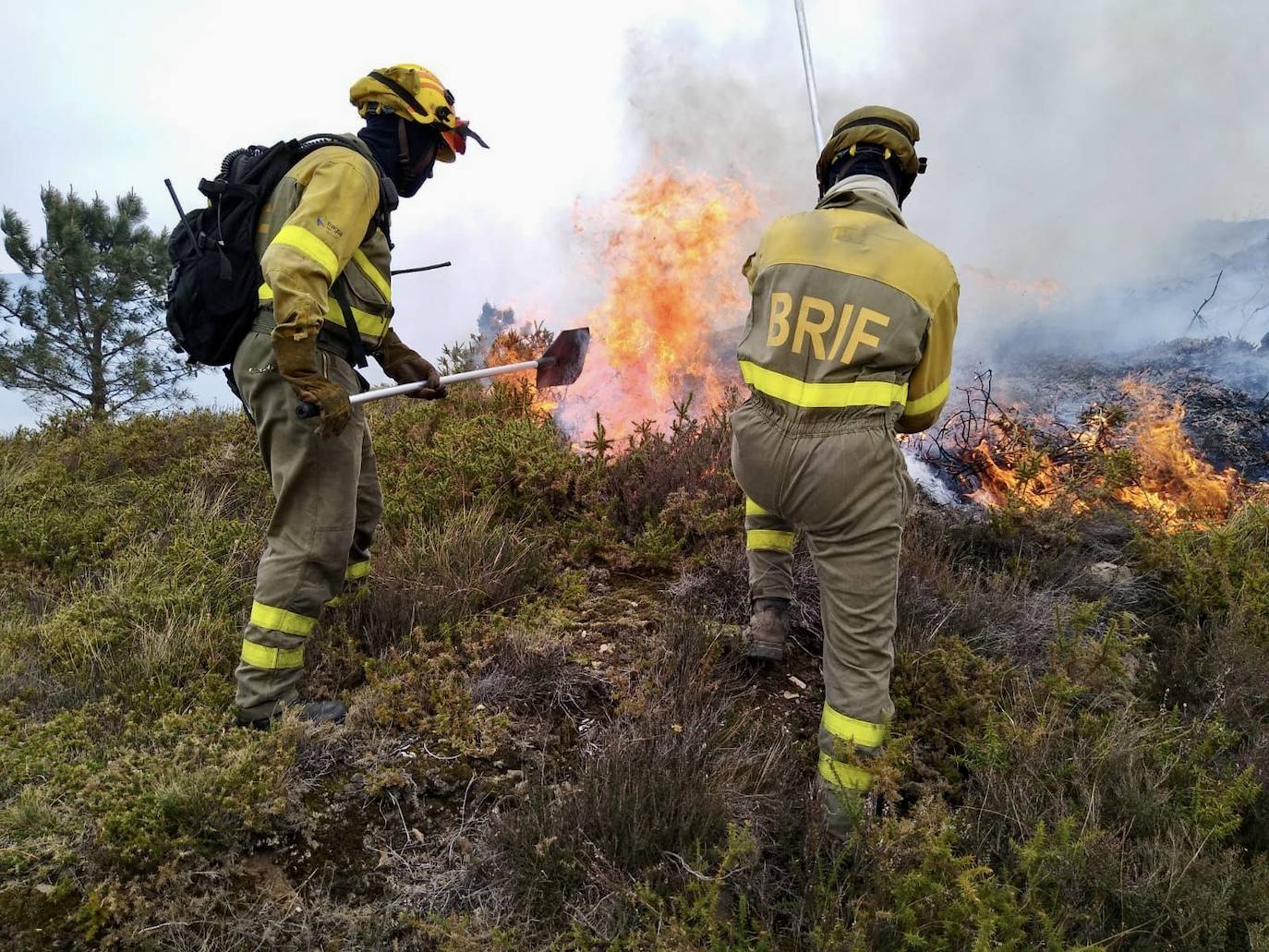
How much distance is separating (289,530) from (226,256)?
1113 mm

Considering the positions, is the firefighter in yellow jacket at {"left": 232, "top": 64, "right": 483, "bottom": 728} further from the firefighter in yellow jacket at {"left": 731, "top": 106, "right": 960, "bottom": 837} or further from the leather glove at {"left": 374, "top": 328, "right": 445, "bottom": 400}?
the firefighter in yellow jacket at {"left": 731, "top": 106, "right": 960, "bottom": 837}

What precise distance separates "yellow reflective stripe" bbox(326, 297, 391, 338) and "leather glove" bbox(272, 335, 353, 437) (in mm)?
306

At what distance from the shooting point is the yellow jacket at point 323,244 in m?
2.47

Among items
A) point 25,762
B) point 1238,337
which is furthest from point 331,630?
point 1238,337

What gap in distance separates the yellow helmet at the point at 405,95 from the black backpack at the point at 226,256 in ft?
1.15

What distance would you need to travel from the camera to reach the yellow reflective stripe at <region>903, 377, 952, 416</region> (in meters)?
2.59

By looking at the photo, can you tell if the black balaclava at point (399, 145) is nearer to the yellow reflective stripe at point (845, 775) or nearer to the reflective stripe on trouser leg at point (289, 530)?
the reflective stripe on trouser leg at point (289, 530)

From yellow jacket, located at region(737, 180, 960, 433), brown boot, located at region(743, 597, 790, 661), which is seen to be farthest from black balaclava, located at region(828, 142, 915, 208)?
brown boot, located at region(743, 597, 790, 661)

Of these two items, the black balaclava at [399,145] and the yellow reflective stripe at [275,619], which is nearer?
the yellow reflective stripe at [275,619]

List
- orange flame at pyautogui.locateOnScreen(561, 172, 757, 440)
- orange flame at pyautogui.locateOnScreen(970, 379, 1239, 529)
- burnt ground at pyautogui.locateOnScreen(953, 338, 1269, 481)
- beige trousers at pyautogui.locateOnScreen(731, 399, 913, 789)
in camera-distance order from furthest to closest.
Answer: orange flame at pyautogui.locateOnScreen(561, 172, 757, 440)
burnt ground at pyautogui.locateOnScreen(953, 338, 1269, 481)
orange flame at pyautogui.locateOnScreen(970, 379, 1239, 529)
beige trousers at pyautogui.locateOnScreen(731, 399, 913, 789)

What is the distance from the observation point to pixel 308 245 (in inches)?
98.7

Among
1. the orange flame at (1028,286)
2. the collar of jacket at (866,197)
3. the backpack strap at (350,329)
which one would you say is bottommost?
the backpack strap at (350,329)

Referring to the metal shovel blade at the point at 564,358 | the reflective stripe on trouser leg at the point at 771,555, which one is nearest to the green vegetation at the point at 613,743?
the reflective stripe on trouser leg at the point at 771,555

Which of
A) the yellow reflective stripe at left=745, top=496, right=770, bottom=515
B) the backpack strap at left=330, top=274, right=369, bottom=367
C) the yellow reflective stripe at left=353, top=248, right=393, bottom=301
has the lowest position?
the yellow reflective stripe at left=745, top=496, right=770, bottom=515
